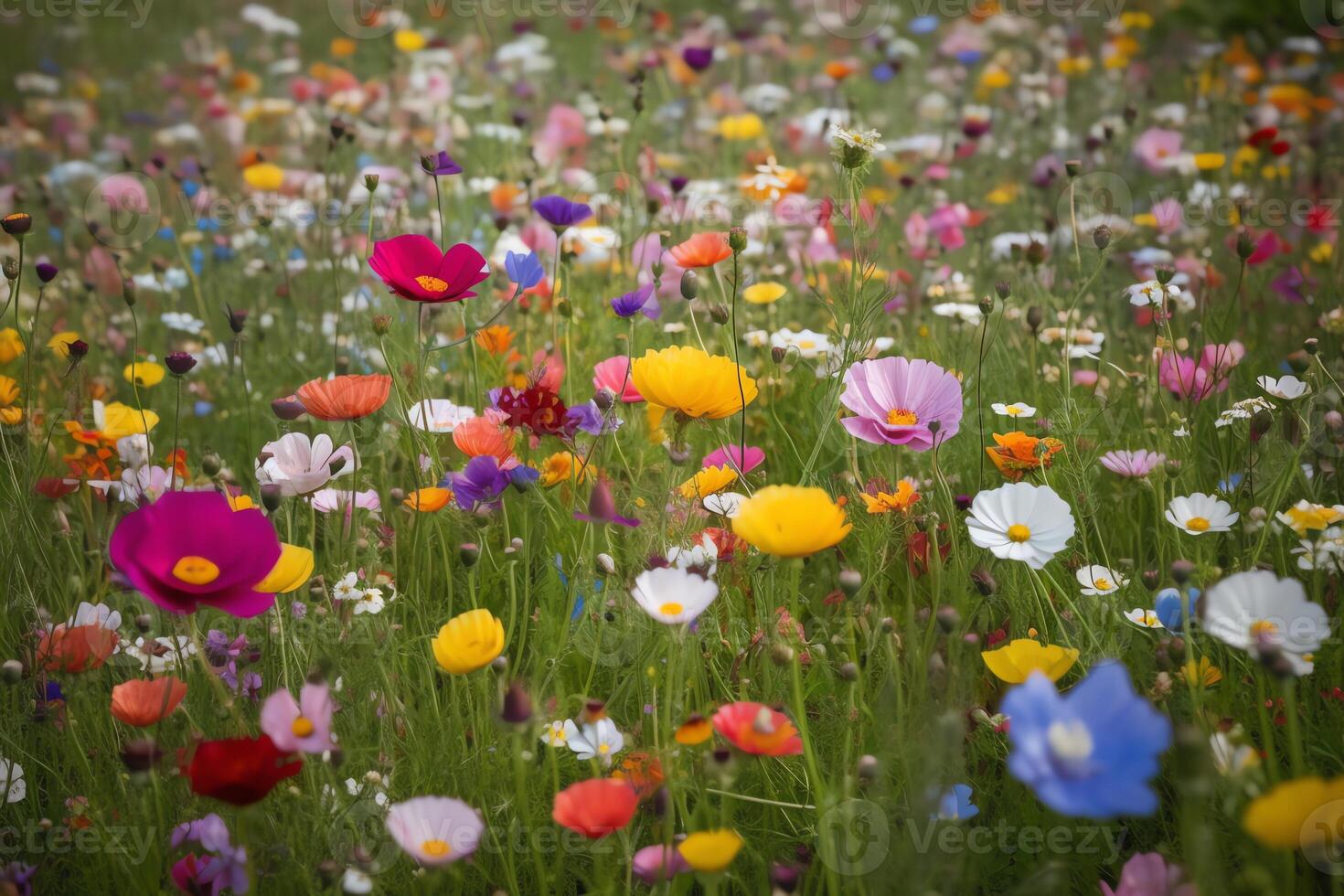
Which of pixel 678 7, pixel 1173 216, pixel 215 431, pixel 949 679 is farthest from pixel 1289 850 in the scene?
pixel 678 7

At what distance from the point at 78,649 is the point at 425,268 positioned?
578 millimetres

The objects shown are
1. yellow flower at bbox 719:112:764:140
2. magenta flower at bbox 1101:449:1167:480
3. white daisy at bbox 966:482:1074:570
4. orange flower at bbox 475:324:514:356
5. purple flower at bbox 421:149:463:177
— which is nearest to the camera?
white daisy at bbox 966:482:1074:570

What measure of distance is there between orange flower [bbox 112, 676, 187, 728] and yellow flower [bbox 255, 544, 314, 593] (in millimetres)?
125

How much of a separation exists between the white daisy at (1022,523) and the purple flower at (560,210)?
31.7 inches

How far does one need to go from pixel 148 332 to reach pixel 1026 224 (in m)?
2.21

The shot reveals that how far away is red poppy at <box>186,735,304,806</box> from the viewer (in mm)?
863

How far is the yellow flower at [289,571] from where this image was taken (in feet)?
3.59

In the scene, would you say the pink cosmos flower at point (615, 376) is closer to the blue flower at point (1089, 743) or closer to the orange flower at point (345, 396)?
the orange flower at point (345, 396)

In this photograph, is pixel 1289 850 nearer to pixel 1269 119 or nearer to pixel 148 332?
pixel 148 332

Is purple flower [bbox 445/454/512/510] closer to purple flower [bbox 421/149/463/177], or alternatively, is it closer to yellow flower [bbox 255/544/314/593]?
yellow flower [bbox 255/544/314/593]

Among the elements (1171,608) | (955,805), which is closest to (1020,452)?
(1171,608)

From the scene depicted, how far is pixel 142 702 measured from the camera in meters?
1.07

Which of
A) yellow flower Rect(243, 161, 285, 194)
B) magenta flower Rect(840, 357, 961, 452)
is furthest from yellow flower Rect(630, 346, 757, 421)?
yellow flower Rect(243, 161, 285, 194)

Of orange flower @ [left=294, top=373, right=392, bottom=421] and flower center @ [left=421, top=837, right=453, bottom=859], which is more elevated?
orange flower @ [left=294, top=373, right=392, bottom=421]
